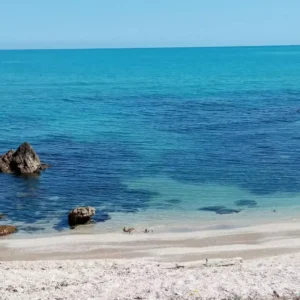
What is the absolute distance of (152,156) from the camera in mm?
58656

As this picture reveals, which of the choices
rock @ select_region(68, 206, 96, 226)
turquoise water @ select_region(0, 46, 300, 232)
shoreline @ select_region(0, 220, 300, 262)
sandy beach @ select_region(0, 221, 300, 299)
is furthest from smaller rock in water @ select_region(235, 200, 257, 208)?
rock @ select_region(68, 206, 96, 226)

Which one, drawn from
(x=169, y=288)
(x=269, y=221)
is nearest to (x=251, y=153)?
(x=269, y=221)

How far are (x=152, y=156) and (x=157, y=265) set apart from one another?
29.5 m

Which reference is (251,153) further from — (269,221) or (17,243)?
(17,243)

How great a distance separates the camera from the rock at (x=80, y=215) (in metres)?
38.3

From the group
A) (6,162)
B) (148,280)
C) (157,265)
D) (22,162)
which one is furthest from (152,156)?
(148,280)

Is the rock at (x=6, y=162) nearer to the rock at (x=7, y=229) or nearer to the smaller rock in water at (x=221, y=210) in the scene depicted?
the rock at (x=7, y=229)

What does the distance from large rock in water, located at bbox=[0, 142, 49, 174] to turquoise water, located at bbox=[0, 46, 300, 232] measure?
1422 mm

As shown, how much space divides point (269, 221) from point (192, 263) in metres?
11.1

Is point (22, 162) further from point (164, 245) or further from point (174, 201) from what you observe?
point (164, 245)

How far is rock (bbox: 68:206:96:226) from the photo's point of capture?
126 feet

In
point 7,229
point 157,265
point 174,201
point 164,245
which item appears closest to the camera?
point 157,265

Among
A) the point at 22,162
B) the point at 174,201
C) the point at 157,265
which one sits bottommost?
the point at 174,201

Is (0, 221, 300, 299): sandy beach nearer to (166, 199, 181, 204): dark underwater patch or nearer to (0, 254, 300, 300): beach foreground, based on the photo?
(0, 254, 300, 300): beach foreground
